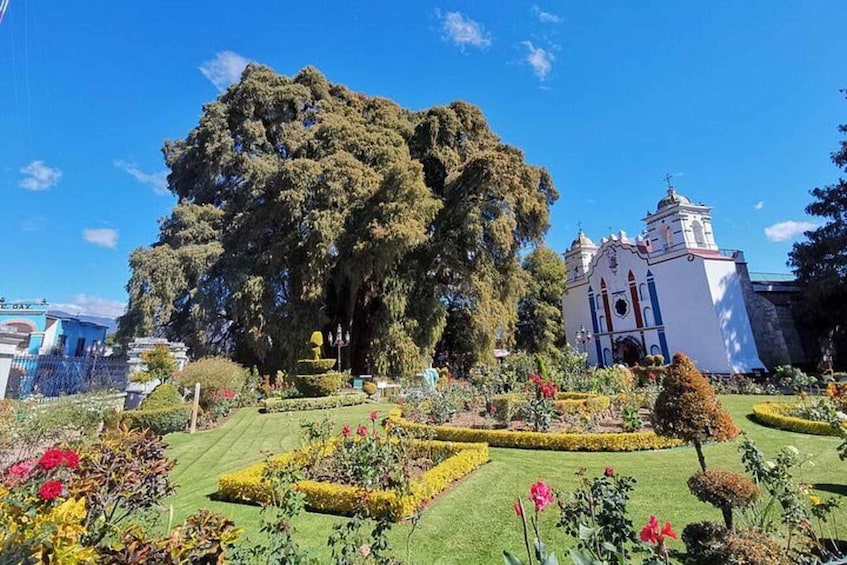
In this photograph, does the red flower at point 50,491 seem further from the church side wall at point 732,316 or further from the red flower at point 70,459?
the church side wall at point 732,316

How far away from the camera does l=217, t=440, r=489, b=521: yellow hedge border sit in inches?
184

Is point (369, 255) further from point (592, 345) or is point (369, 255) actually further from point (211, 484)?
point (592, 345)

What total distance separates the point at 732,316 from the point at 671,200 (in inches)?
283

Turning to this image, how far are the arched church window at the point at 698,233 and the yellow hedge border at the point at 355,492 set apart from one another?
2259cm

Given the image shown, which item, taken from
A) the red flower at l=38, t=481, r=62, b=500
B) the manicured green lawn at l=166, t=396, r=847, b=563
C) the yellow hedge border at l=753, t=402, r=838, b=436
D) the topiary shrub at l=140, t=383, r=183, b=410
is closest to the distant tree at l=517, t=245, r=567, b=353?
the yellow hedge border at l=753, t=402, r=838, b=436

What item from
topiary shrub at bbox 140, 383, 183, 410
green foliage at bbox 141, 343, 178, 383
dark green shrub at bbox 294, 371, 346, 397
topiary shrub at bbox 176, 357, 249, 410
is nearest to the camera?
topiary shrub at bbox 140, 383, 183, 410

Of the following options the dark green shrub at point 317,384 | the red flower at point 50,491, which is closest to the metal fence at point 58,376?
the dark green shrub at point 317,384

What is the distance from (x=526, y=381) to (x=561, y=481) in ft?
25.8

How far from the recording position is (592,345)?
27625 mm

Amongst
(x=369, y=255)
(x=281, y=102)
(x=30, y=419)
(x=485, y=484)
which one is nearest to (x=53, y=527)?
(x=485, y=484)

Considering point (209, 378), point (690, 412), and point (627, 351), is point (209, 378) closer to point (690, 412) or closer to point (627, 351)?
point (690, 412)

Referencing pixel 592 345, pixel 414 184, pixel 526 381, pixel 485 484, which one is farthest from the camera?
pixel 592 345

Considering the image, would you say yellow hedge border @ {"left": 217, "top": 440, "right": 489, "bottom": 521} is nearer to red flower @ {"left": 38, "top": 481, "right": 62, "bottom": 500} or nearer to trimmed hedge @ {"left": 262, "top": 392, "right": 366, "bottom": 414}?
red flower @ {"left": 38, "top": 481, "right": 62, "bottom": 500}

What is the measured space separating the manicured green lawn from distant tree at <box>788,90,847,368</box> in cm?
1431
